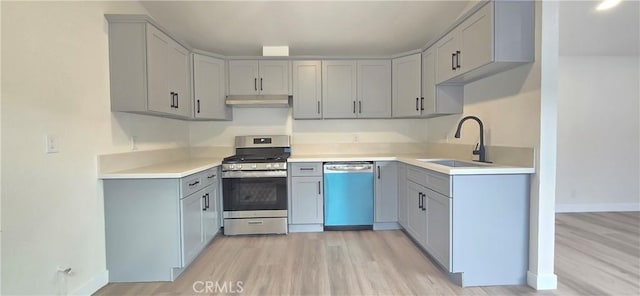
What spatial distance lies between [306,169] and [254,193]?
2.19 feet

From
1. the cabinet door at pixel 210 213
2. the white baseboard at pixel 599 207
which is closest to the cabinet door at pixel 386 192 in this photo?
→ the cabinet door at pixel 210 213

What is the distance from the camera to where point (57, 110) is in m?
1.74

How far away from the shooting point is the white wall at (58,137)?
57.9 inches

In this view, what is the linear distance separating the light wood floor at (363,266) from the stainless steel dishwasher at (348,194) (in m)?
0.16

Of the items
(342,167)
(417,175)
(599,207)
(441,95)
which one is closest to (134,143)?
(342,167)

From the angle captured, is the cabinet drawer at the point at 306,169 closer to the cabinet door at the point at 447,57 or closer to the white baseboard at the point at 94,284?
the cabinet door at the point at 447,57

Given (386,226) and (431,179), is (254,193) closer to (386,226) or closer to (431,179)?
(386,226)

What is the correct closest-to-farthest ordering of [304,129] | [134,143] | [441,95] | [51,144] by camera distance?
[51,144] < [134,143] < [441,95] < [304,129]

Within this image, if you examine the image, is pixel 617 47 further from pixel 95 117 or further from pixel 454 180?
pixel 95 117

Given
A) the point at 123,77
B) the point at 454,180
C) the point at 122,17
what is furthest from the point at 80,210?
the point at 454,180

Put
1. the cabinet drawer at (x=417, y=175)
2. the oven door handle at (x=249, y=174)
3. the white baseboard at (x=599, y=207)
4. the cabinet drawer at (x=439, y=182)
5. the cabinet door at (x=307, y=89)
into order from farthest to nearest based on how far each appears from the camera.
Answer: the white baseboard at (x=599, y=207), the cabinet door at (x=307, y=89), the oven door handle at (x=249, y=174), the cabinet drawer at (x=417, y=175), the cabinet drawer at (x=439, y=182)

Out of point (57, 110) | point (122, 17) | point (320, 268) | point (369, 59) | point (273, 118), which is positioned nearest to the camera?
point (57, 110)

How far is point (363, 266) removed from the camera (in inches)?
93.7

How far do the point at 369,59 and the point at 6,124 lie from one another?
3268mm
